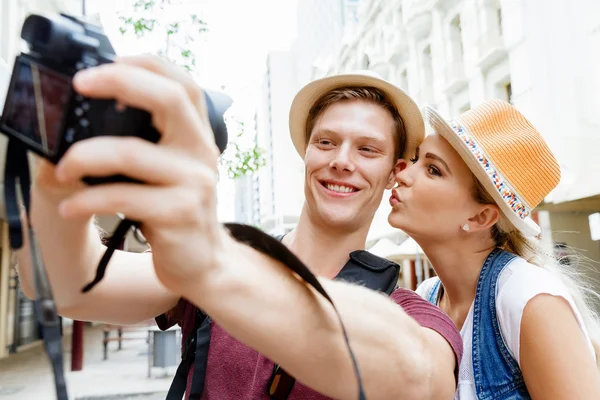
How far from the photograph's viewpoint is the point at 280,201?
2844 inches

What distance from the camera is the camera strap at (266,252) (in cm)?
71

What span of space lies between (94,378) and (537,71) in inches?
396

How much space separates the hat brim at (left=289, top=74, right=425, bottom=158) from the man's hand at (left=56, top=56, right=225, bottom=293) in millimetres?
1432

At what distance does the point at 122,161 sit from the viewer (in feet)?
1.91

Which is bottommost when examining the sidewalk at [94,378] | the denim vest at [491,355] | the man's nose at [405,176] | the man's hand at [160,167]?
the sidewalk at [94,378]

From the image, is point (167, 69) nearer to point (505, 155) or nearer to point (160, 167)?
point (160, 167)

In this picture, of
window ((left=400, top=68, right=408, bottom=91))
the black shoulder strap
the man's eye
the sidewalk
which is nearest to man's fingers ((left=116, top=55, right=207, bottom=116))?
the black shoulder strap

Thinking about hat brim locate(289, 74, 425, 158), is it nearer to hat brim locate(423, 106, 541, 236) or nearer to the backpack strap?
hat brim locate(423, 106, 541, 236)

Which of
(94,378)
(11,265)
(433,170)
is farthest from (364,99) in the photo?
(11,265)

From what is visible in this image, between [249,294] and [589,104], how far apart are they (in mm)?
10325

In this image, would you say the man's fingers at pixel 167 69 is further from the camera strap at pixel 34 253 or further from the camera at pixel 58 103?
the camera strap at pixel 34 253

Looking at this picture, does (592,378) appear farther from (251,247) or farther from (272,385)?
(251,247)

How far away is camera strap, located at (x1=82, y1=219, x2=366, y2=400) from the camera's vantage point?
0.71 metres

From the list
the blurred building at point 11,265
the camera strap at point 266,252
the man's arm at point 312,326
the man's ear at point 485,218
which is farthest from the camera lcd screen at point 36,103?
the blurred building at point 11,265
